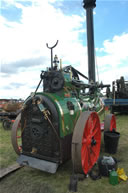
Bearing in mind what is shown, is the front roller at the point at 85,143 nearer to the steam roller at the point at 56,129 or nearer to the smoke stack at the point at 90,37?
the steam roller at the point at 56,129

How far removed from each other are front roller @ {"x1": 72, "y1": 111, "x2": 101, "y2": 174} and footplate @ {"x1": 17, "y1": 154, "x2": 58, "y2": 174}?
0.39 metres

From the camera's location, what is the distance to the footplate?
2.82 metres

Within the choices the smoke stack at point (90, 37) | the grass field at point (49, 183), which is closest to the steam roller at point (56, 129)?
the grass field at point (49, 183)

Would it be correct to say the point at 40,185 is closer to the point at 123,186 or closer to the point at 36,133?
the point at 36,133

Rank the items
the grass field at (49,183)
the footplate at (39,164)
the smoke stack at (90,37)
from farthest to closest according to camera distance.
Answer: the smoke stack at (90,37)
the footplate at (39,164)
the grass field at (49,183)

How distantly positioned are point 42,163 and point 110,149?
6.42 feet

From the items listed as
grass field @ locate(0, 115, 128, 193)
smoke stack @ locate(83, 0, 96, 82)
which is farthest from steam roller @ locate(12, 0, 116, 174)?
smoke stack @ locate(83, 0, 96, 82)

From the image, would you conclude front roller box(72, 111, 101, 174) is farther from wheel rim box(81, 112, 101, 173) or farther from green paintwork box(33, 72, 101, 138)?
green paintwork box(33, 72, 101, 138)

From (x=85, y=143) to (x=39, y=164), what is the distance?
0.94m

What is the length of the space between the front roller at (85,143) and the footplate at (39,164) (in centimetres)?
39

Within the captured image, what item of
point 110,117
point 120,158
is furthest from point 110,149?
point 110,117

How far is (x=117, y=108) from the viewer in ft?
38.7

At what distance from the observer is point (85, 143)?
296 cm

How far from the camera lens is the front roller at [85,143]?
2682 mm
